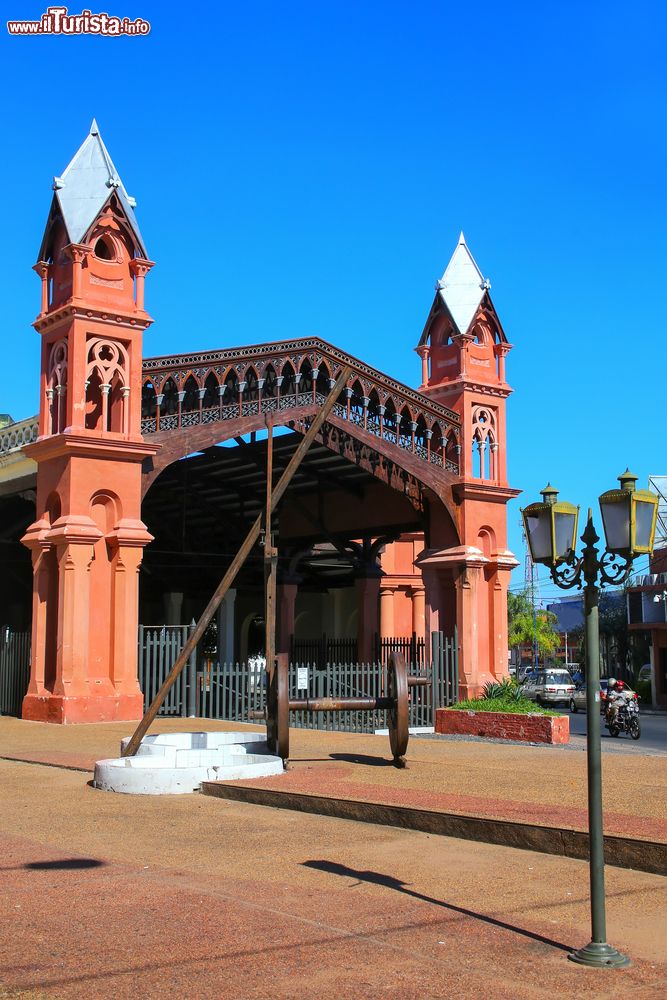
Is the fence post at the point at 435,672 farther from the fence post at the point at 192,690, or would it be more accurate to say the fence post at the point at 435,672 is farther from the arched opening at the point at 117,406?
the arched opening at the point at 117,406

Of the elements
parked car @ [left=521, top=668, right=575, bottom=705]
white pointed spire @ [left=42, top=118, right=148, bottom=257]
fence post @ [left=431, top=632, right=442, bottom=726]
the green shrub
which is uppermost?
white pointed spire @ [left=42, top=118, right=148, bottom=257]

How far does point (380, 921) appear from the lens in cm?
634

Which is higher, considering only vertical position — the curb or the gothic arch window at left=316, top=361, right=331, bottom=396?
the gothic arch window at left=316, top=361, right=331, bottom=396

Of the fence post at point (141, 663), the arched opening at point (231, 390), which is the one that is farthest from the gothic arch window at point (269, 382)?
the fence post at point (141, 663)

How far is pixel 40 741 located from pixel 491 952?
42.2 feet

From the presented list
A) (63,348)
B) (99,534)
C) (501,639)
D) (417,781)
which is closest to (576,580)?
(417,781)

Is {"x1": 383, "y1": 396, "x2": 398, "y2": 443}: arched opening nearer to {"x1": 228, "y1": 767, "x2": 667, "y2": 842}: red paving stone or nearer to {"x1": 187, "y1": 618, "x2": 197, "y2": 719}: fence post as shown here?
{"x1": 187, "y1": 618, "x2": 197, "y2": 719}: fence post

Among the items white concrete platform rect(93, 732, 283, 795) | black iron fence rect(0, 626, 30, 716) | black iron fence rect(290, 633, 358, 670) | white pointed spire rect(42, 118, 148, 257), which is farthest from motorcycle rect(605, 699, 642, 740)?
white pointed spire rect(42, 118, 148, 257)

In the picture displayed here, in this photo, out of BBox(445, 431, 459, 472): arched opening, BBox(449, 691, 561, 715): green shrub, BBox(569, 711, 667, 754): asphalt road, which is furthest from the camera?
BBox(445, 431, 459, 472): arched opening

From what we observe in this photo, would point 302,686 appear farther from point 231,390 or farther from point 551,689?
point 551,689

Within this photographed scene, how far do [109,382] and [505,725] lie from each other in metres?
9.98

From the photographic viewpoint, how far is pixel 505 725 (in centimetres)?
1855

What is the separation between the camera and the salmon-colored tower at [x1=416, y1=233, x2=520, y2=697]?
25.6 meters

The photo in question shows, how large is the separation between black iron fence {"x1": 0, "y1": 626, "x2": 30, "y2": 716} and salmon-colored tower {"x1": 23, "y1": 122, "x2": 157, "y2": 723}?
2015 millimetres
